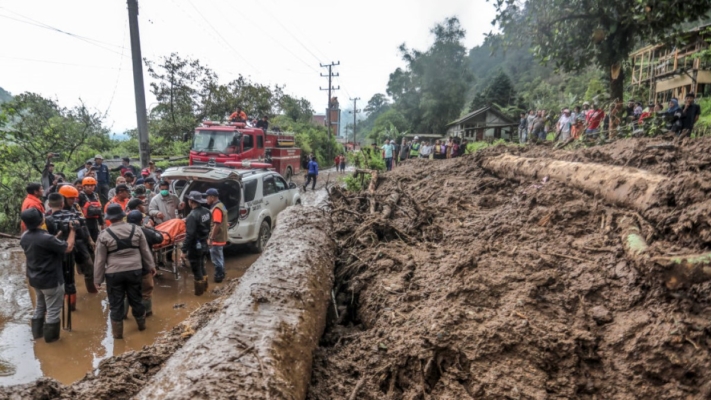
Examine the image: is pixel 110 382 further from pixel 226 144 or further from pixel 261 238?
pixel 226 144

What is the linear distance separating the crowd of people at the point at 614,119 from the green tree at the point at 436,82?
33.0 metres

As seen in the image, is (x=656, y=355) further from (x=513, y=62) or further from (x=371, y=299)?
(x=513, y=62)

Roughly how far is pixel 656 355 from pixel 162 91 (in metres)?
26.7

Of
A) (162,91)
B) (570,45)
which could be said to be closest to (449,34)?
(162,91)

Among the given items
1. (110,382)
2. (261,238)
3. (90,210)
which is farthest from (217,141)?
(110,382)

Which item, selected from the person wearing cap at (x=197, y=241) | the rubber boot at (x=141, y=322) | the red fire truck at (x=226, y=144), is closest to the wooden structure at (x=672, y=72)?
the red fire truck at (x=226, y=144)

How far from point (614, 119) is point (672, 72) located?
547 inches

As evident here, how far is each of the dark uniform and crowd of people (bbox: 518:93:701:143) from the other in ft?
22.5

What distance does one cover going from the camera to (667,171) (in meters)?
3.64

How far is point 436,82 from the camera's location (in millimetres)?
48125

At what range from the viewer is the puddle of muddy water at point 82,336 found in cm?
408

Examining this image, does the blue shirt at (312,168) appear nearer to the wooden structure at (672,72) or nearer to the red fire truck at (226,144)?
the red fire truck at (226,144)

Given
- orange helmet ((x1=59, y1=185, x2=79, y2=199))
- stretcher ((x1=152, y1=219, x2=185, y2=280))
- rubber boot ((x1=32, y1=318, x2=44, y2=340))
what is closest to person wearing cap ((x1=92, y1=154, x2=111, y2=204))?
stretcher ((x1=152, y1=219, x2=185, y2=280))

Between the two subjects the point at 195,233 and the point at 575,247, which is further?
the point at 195,233
